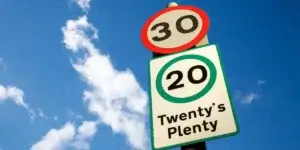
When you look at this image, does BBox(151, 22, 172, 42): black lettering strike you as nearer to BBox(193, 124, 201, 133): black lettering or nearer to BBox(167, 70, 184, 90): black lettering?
BBox(167, 70, 184, 90): black lettering

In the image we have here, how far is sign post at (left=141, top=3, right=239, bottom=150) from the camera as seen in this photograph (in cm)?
196

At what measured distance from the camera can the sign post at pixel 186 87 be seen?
1960mm

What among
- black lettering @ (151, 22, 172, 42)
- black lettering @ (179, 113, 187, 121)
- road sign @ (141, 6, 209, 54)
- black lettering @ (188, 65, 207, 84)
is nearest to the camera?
black lettering @ (179, 113, 187, 121)

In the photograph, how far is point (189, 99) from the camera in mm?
2131

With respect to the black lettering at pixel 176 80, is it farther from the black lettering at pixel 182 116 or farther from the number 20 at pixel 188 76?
A: the black lettering at pixel 182 116

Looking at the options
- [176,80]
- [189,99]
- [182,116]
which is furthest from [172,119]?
[176,80]

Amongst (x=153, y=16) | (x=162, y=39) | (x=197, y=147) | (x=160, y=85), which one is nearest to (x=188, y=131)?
(x=197, y=147)

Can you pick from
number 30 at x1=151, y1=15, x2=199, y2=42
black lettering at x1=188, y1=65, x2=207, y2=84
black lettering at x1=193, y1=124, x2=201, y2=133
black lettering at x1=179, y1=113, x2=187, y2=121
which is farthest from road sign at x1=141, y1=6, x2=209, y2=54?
black lettering at x1=193, y1=124, x2=201, y2=133

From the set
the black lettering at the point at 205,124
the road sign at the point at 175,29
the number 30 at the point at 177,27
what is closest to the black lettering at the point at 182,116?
the black lettering at the point at 205,124

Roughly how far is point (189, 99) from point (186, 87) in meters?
0.11

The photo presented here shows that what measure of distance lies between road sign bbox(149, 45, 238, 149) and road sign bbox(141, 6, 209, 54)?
0.16 m

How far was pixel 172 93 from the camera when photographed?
2215 millimetres

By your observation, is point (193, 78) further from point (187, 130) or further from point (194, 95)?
point (187, 130)

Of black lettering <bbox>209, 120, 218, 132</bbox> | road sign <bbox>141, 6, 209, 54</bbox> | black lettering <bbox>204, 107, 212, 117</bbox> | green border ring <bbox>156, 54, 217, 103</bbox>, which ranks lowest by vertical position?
black lettering <bbox>209, 120, 218, 132</bbox>
